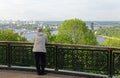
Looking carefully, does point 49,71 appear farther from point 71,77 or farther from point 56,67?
point 71,77

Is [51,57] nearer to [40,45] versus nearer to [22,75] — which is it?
[40,45]

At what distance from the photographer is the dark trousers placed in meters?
10.6

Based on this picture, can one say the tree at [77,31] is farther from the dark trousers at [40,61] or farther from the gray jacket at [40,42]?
the gray jacket at [40,42]

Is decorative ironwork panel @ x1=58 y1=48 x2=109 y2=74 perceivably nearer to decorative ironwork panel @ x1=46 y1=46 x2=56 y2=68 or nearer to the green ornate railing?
the green ornate railing

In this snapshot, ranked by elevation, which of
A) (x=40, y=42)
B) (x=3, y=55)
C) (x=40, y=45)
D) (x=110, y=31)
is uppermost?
(x=40, y=42)

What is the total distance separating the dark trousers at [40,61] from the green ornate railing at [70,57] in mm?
532

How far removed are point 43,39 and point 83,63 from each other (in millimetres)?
1698

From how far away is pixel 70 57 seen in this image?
427 inches

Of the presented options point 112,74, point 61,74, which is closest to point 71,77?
point 61,74

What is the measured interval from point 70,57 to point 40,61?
111 cm

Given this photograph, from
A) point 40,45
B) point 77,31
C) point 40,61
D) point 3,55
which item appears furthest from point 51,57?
point 77,31

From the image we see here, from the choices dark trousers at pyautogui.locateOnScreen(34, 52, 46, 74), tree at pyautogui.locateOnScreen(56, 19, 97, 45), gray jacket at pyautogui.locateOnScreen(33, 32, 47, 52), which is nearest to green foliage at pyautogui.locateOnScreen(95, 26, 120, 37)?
tree at pyautogui.locateOnScreen(56, 19, 97, 45)

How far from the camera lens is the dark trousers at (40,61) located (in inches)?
416

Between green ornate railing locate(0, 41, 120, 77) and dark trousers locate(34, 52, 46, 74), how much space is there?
0.53m
